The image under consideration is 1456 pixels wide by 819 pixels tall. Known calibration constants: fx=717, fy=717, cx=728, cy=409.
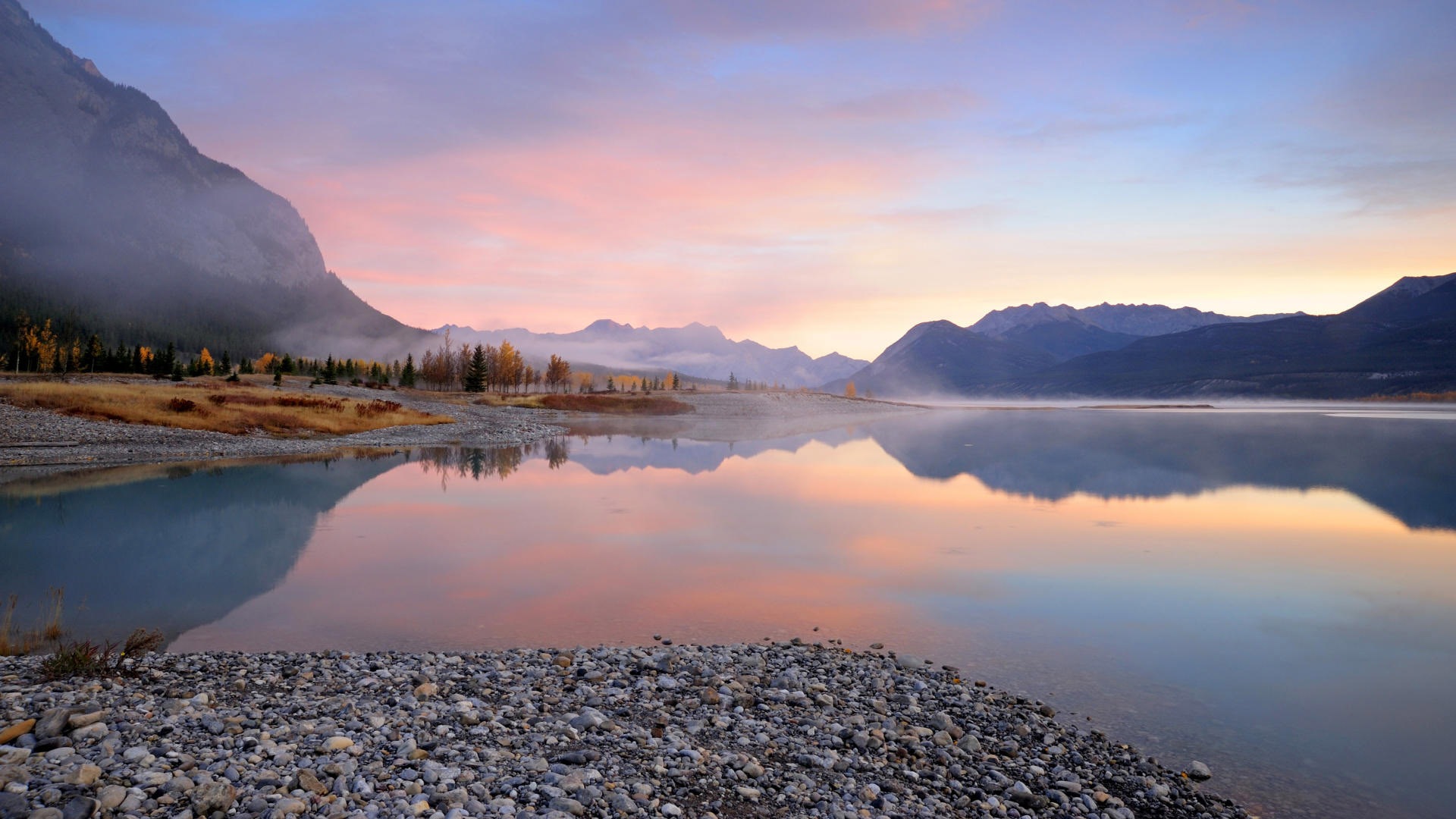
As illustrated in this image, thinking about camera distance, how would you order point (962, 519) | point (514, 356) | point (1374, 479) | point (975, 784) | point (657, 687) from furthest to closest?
1. point (514, 356)
2. point (1374, 479)
3. point (962, 519)
4. point (657, 687)
5. point (975, 784)

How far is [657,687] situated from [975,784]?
15.9 feet

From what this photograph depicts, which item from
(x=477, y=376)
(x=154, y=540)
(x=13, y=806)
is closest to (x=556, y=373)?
(x=477, y=376)

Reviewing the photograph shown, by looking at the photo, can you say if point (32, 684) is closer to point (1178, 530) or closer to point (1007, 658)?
point (1007, 658)

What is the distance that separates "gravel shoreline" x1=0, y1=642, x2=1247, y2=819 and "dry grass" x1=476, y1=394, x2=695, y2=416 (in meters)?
107

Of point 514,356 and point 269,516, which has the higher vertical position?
point 514,356

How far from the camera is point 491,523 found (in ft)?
89.1

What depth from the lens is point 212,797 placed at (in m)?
7.04

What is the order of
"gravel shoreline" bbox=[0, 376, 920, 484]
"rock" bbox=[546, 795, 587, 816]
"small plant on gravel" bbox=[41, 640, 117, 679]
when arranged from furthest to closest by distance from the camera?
"gravel shoreline" bbox=[0, 376, 920, 484] → "small plant on gravel" bbox=[41, 640, 117, 679] → "rock" bbox=[546, 795, 587, 816]

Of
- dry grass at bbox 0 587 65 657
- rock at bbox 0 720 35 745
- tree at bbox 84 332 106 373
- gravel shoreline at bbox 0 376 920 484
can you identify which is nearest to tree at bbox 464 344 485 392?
gravel shoreline at bbox 0 376 920 484

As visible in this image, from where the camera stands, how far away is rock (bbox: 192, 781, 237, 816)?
6.94 metres

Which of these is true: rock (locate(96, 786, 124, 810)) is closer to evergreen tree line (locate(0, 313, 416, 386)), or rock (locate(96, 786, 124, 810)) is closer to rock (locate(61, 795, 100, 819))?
rock (locate(61, 795, 100, 819))

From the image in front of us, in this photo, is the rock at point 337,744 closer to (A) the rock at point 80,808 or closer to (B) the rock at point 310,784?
(B) the rock at point 310,784

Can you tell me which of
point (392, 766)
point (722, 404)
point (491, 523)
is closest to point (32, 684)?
point (392, 766)

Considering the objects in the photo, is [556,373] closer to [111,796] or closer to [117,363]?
[117,363]
